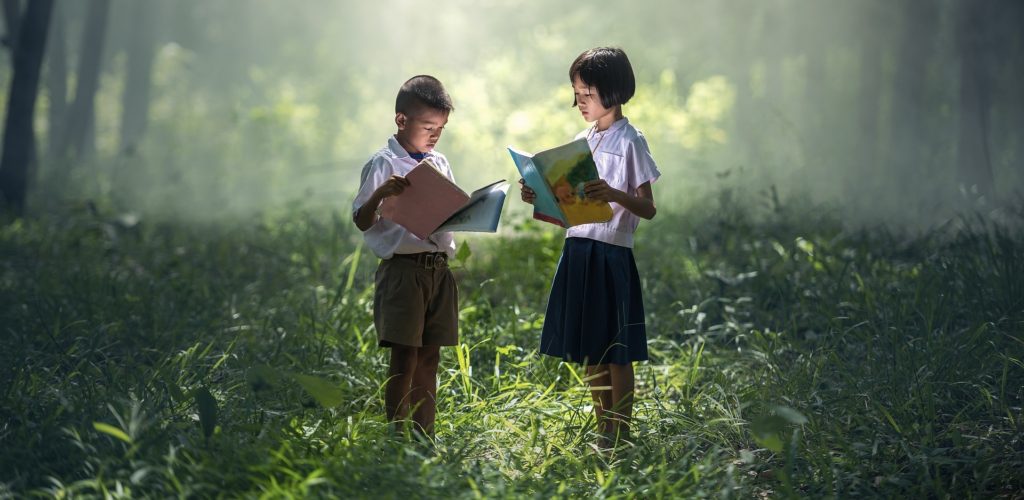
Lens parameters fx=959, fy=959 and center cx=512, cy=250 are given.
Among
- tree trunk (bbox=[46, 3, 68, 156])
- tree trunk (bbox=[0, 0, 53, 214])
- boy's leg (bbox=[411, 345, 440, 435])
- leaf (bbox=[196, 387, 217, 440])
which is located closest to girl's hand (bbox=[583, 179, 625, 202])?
boy's leg (bbox=[411, 345, 440, 435])

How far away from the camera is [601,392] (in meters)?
3.89

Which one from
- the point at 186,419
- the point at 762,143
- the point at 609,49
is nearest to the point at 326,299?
the point at 186,419

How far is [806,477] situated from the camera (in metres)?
3.33

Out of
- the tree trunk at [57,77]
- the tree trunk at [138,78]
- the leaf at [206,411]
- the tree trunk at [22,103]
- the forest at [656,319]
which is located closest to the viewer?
the leaf at [206,411]

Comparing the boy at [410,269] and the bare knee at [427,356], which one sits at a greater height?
the boy at [410,269]

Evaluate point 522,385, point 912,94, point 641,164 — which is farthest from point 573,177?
point 912,94

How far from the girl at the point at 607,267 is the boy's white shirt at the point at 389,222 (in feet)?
1.38

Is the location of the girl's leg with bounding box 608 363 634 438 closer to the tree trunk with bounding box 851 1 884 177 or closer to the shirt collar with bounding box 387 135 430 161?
the shirt collar with bounding box 387 135 430 161

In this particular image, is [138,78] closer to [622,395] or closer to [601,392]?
[601,392]

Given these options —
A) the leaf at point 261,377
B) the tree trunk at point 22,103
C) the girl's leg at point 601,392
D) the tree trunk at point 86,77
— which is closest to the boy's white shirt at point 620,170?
the girl's leg at point 601,392

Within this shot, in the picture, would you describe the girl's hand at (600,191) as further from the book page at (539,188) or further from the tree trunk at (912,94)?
the tree trunk at (912,94)

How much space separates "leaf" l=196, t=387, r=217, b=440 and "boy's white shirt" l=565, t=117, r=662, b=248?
1.43 meters

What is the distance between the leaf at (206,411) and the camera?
3.02 m

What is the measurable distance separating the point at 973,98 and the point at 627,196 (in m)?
6.94
